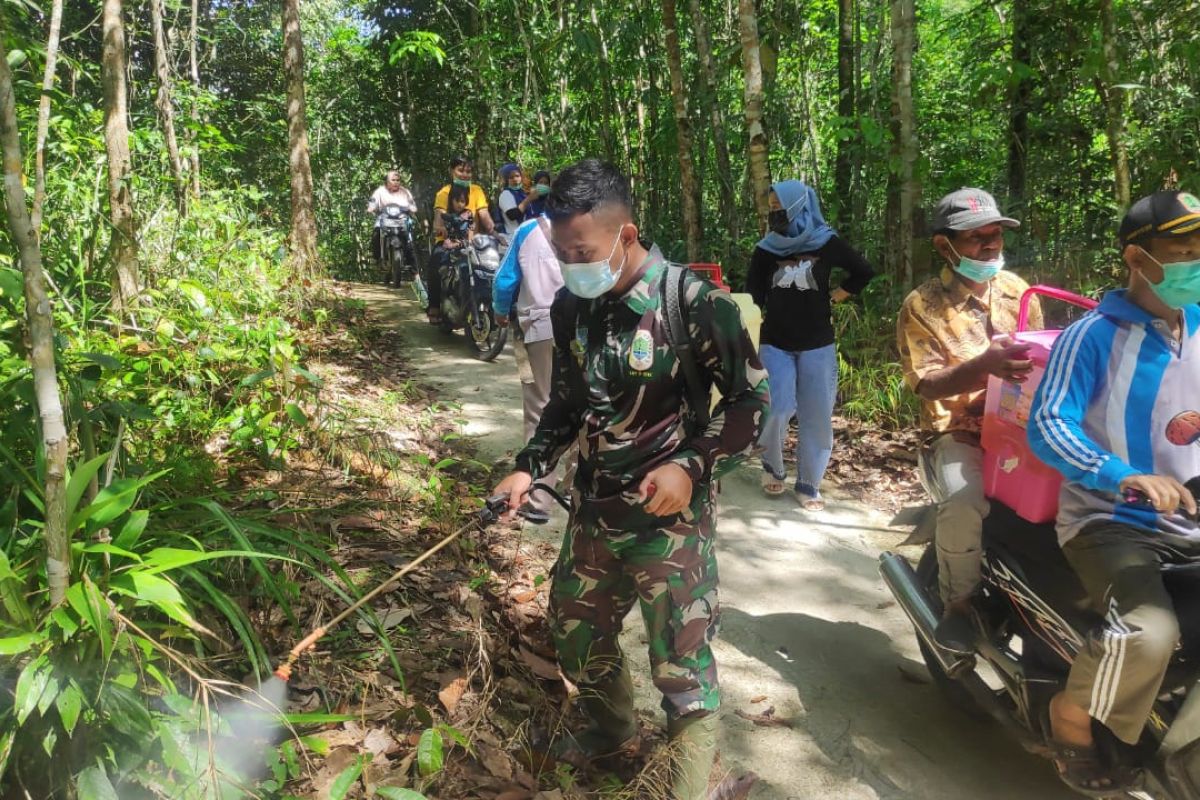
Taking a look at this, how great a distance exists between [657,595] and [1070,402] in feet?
4.27

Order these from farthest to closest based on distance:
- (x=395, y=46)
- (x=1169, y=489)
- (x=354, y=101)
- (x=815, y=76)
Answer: (x=354, y=101) < (x=815, y=76) < (x=395, y=46) < (x=1169, y=489)

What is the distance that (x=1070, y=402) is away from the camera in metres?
2.32

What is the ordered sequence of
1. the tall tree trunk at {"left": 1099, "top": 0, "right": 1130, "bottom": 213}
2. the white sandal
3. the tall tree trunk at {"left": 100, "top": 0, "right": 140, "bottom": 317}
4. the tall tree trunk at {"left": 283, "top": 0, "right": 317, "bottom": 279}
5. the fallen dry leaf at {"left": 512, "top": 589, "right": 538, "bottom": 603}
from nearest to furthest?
1. the fallen dry leaf at {"left": 512, "top": 589, "right": 538, "bottom": 603}
2. the tall tree trunk at {"left": 100, "top": 0, "right": 140, "bottom": 317}
3. the white sandal
4. the tall tree trunk at {"left": 1099, "top": 0, "right": 1130, "bottom": 213}
5. the tall tree trunk at {"left": 283, "top": 0, "right": 317, "bottom": 279}

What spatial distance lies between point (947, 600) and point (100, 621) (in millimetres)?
2683

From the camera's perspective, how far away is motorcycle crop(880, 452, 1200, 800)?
2.18 meters

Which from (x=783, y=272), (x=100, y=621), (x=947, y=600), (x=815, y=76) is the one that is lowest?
(x=947, y=600)

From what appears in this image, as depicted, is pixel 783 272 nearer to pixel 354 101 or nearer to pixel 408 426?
pixel 408 426

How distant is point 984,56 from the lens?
8047 millimetres

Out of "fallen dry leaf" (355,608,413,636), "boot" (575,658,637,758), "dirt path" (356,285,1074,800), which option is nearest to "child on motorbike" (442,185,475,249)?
"dirt path" (356,285,1074,800)

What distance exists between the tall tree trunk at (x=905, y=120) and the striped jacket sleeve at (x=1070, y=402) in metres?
4.36

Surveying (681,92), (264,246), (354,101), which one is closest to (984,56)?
(681,92)

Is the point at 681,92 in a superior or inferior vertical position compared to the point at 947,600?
superior

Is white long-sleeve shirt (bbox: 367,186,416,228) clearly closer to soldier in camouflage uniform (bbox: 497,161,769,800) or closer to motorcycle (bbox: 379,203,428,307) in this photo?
motorcycle (bbox: 379,203,428,307)

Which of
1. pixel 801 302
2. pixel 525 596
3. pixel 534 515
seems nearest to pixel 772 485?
pixel 801 302
